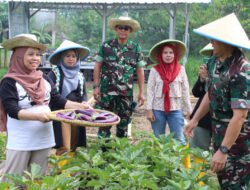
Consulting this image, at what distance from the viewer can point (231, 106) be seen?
2.34 meters

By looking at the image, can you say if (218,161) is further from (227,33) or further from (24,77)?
(24,77)

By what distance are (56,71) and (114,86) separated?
82 cm

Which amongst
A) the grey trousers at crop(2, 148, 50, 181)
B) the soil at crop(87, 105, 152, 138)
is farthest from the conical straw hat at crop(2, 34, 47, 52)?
the soil at crop(87, 105, 152, 138)

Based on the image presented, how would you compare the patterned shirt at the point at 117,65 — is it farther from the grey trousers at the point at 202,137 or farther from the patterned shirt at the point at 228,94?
the patterned shirt at the point at 228,94

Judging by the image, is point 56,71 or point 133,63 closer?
point 56,71

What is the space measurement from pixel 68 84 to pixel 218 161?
1.66 metres

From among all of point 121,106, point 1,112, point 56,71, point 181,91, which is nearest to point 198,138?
point 181,91

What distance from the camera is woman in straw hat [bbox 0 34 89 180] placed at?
268cm

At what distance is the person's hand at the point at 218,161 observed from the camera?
240 cm

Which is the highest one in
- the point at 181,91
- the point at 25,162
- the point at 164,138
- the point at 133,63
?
the point at 133,63

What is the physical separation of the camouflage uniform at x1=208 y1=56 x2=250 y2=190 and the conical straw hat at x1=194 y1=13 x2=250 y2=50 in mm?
112

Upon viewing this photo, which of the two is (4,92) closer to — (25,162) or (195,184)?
(25,162)

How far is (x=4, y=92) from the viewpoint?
2.68 metres

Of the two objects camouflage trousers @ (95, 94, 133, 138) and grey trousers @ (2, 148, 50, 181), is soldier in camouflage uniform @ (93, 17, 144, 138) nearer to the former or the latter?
camouflage trousers @ (95, 94, 133, 138)
